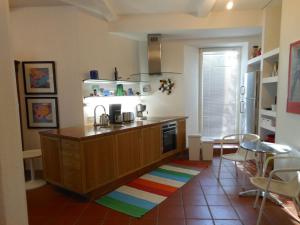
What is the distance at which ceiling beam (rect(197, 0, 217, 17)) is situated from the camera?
10.9 ft

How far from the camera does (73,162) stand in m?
2.78

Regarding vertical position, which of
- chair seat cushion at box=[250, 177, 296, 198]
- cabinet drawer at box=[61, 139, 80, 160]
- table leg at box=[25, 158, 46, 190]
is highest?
cabinet drawer at box=[61, 139, 80, 160]

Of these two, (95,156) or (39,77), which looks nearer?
(95,156)

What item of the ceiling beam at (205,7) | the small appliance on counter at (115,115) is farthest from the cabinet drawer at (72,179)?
the ceiling beam at (205,7)

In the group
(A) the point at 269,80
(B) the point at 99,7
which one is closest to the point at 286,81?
(A) the point at 269,80

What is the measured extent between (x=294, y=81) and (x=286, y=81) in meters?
0.23

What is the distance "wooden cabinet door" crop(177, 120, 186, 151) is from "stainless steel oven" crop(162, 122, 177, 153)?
4.6 inches

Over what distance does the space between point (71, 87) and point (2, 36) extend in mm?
2249

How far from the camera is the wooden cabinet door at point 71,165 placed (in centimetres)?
272

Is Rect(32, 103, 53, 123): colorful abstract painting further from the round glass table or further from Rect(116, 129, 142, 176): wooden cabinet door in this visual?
the round glass table

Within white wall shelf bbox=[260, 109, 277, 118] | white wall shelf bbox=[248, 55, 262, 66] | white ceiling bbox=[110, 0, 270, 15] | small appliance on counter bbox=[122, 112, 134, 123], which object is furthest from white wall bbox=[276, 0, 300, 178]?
small appliance on counter bbox=[122, 112, 134, 123]

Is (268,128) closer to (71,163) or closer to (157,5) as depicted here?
(157,5)

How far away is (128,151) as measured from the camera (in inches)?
132

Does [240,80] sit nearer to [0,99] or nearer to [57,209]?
[57,209]
